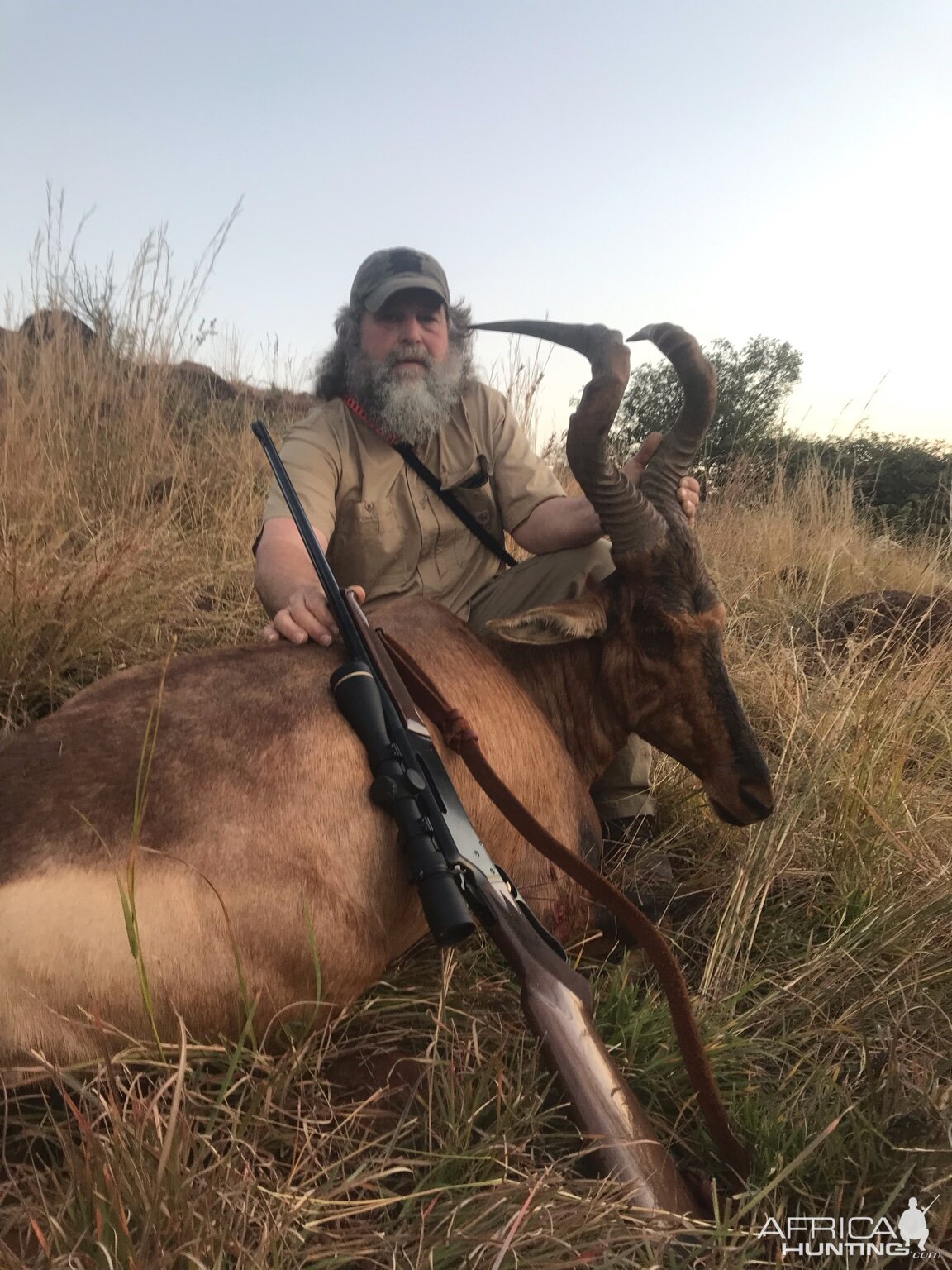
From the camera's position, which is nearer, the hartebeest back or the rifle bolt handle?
the hartebeest back

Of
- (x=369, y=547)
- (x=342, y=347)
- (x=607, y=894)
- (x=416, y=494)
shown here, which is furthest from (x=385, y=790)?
(x=342, y=347)

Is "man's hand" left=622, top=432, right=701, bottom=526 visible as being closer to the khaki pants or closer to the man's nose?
the khaki pants

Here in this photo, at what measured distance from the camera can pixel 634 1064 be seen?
7.09 feet

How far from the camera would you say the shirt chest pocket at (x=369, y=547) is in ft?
13.3

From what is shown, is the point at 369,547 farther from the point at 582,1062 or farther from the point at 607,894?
the point at 582,1062

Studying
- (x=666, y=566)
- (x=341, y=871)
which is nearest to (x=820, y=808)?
(x=666, y=566)

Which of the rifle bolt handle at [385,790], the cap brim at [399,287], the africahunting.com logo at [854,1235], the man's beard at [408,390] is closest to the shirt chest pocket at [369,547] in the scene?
the man's beard at [408,390]

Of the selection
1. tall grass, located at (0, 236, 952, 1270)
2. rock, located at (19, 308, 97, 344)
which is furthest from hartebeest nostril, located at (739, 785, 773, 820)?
rock, located at (19, 308, 97, 344)

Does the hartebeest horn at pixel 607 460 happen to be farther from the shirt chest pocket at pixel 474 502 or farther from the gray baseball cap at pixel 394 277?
the gray baseball cap at pixel 394 277

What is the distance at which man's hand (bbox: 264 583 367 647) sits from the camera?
2.48m

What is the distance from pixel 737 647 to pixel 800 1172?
370 centimetres

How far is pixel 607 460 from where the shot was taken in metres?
3.07

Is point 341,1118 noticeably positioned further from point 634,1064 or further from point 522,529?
point 522,529

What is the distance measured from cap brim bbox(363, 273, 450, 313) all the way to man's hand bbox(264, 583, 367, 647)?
2.36 metres
